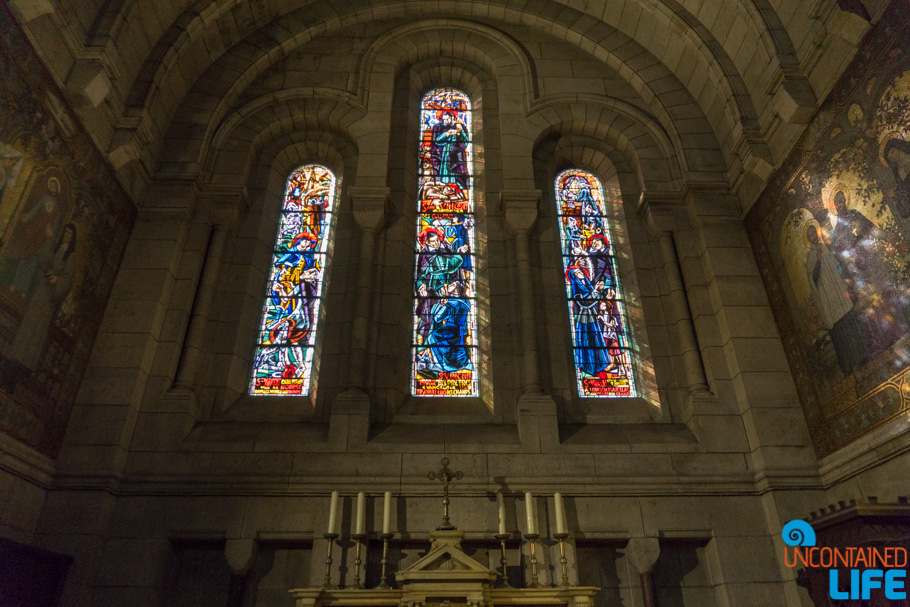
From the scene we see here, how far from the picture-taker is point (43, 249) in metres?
6.34

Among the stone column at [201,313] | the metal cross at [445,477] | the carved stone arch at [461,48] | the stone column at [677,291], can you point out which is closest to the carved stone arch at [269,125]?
the carved stone arch at [461,48]

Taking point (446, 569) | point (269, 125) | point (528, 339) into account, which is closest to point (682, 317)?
point (528, 339)

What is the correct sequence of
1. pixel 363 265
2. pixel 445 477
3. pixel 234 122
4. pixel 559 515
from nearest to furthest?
pixel 559 515
pixel 445 477
pixel 363 265
pixel 234 122

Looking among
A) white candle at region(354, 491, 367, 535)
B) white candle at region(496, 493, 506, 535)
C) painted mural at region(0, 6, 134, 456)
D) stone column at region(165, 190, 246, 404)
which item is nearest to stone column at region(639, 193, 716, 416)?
white candle at region(496, 493, 506, 535)

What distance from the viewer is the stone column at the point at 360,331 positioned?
6.89 meters

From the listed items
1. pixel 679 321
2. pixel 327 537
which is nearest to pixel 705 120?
pixel 679 321

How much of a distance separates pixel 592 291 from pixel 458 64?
4.54 metres

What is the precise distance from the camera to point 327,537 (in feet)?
19.3

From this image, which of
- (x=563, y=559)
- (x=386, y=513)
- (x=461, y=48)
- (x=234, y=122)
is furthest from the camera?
(x=461, y=48)

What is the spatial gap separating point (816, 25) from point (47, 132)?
8.35 meters

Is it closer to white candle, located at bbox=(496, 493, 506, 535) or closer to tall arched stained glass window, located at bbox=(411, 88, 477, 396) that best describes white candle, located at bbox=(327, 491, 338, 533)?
white candle, located at bbox=(496, 493, 506, 535)

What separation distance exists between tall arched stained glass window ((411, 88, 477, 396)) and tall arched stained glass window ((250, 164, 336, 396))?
1.33 metres

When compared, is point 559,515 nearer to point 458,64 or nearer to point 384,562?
point 384,562

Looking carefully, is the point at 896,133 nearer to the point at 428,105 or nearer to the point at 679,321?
the point at 679,321
